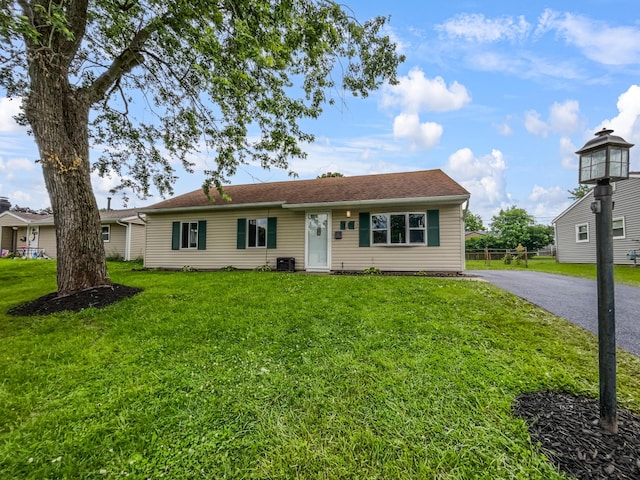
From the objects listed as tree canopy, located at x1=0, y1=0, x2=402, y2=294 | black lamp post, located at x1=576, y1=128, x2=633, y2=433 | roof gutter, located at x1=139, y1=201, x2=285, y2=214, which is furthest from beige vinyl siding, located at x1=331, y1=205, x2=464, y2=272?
black lamp post, located at x1=576, y1=128, x2=633, y2=433

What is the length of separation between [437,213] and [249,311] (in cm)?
706

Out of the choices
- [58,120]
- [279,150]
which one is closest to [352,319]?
[279,150]

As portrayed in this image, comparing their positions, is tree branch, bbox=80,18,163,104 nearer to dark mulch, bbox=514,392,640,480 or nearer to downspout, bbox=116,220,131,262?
dark mulch, bbox=514,392,640,480

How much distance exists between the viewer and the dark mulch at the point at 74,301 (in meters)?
5.20

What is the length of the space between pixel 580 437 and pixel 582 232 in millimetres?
19617

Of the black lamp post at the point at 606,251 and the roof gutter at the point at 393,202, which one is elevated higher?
the roof gutter at the point at 393,202

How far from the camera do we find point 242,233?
11414mm

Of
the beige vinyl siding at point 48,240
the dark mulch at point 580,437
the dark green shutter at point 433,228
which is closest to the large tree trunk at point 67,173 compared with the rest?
the dark mulch at point 580,437

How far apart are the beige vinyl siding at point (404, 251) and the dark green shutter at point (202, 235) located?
214 inches

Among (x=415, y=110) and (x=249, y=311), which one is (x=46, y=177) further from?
(x=415, y=110)

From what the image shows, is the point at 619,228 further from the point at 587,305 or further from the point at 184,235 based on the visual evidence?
the point at 184,235

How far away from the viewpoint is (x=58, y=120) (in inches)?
224

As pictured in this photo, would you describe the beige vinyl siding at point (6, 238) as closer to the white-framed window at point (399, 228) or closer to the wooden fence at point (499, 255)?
the white-framed window at point (399, 228)

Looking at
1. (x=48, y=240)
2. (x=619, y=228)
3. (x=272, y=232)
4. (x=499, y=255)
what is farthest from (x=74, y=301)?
(x=499, y=255)
